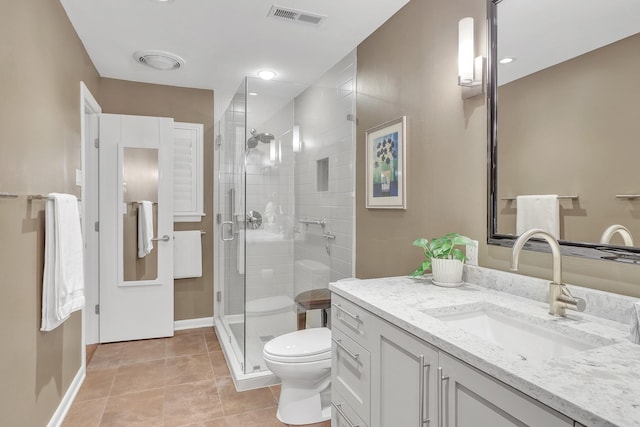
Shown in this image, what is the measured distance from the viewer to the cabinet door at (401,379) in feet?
3.59

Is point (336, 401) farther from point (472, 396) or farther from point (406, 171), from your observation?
point (406, 171)

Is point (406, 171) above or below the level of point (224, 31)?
below

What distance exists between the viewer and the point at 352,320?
157cm

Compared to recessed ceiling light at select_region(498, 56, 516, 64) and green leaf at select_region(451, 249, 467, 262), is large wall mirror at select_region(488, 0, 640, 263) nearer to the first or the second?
recessed ceiling light at select_region(498, 56, 516, 64)

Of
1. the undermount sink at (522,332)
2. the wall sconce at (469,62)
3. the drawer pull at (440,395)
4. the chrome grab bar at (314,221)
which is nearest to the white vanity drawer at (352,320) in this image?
the undermount sink at (522,332)

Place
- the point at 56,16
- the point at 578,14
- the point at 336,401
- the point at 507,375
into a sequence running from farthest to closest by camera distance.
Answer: the point at 56,16
the point at 336,401
the point at 578,14
the point at 507,375

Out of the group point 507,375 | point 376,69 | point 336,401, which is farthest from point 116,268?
point 507,375

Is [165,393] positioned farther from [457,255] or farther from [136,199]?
[457,255]

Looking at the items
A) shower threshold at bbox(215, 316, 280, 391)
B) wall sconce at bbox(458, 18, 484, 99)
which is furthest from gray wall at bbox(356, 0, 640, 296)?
shower threshold at bbox(215, 316, 280, 391)

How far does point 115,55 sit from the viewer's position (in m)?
3.10

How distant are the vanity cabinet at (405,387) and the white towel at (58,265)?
146cm

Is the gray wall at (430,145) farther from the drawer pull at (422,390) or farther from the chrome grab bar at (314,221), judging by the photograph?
the drawer pull at (422,390)

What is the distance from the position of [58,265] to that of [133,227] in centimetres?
160

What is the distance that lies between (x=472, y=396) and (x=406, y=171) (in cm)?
154
